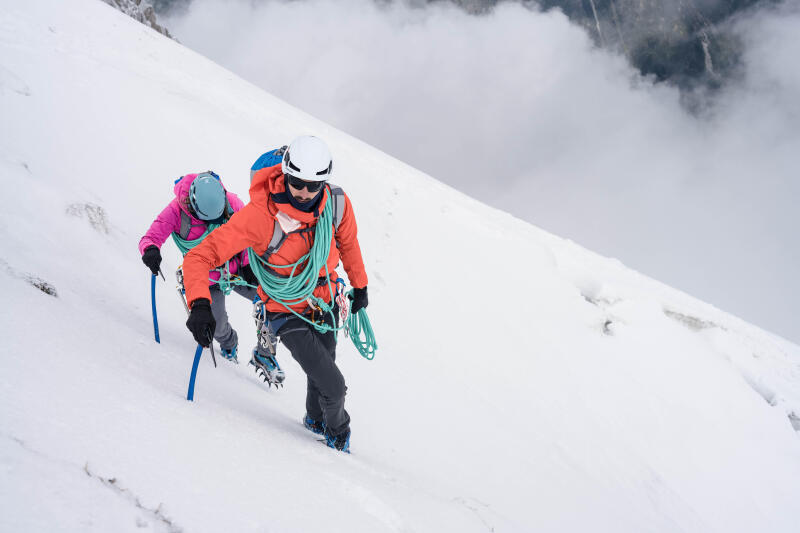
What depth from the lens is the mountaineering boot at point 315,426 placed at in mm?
Result: 3703

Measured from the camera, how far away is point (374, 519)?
6.95 ft

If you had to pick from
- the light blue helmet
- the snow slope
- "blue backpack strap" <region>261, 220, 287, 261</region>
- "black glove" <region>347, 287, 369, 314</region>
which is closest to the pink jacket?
the light blue helmet

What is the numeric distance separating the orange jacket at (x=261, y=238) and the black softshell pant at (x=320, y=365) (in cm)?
17

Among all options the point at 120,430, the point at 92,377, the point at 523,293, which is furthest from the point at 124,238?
the point at 523,293

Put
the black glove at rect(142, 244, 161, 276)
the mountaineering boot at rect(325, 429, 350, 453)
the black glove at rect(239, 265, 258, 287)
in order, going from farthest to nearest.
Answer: the black glove at rect(239, 265, 258, 287) < the black glove at rect(142, 244, 161, 276) < the mountaineering boot at rect(325, 429, 350, 453)

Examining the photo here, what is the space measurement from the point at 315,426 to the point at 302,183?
2.04m

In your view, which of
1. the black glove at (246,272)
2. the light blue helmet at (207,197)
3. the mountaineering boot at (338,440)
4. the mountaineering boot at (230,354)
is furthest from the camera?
the mountaineering boot at (230,354)

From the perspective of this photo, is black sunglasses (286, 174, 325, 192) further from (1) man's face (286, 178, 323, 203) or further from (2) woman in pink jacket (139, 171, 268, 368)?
(2) woman in pink jacket (139, 171, 268, 368)

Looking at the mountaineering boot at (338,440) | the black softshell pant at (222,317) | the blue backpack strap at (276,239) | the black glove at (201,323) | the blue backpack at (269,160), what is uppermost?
the blue backpack at (269,160)

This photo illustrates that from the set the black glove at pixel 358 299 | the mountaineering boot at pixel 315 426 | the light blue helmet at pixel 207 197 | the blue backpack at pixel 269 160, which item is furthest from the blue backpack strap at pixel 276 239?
the mountaineering boot at pixel 315 426

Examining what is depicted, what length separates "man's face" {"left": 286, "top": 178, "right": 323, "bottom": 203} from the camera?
2801 mm

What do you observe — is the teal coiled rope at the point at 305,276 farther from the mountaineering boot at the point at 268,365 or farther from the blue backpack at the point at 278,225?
the mountaineering boot at the point at 268,365

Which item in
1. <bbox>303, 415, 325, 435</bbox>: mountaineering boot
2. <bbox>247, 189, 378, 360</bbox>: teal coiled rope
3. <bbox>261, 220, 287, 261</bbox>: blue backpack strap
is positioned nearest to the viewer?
<bbox>261, 220, 287, 261</bbox>: blue backpack strap

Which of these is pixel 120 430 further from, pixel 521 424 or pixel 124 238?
pixel 521 424
